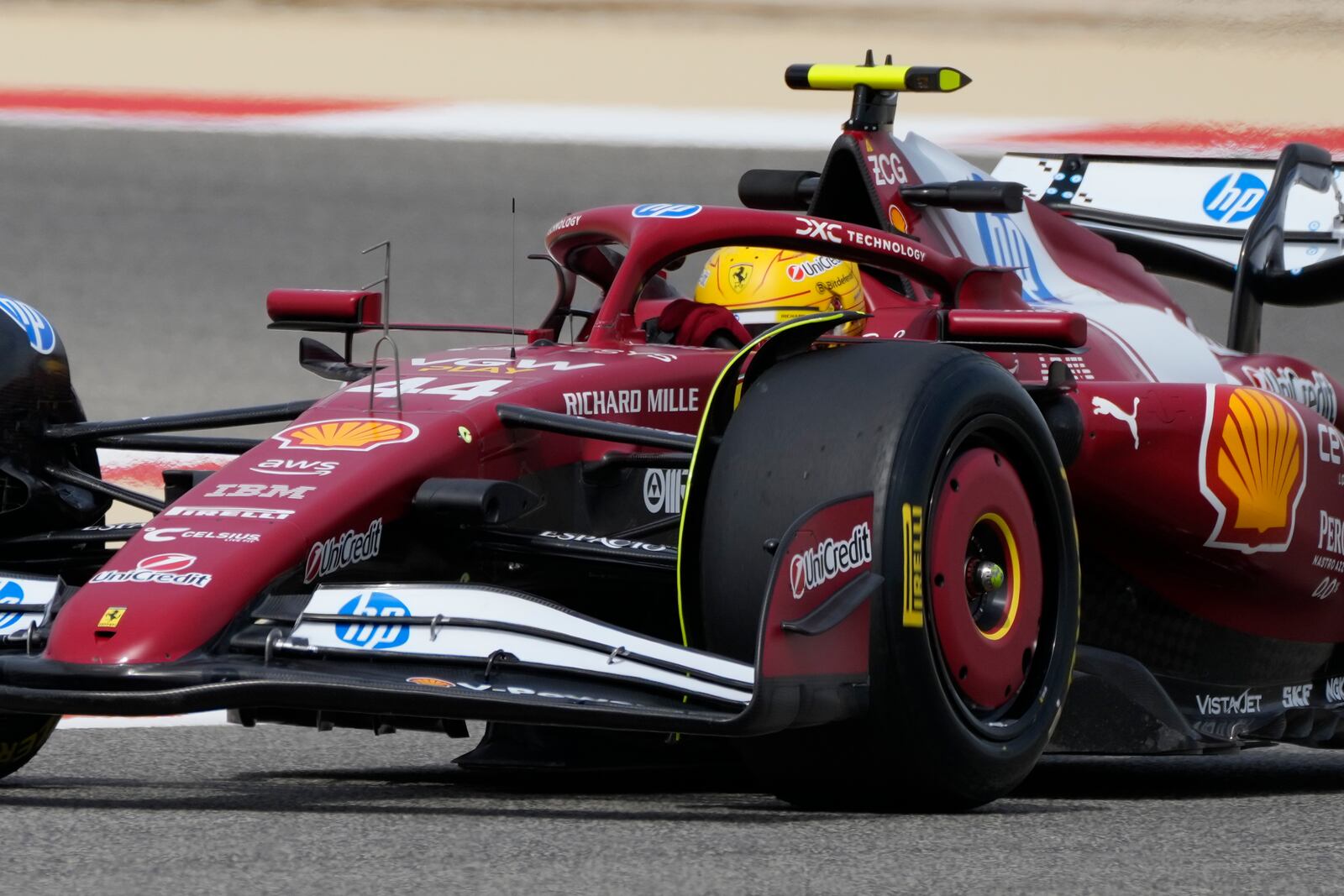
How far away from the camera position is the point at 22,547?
5.00 meters

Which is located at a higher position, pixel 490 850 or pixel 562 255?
pixel 562 255

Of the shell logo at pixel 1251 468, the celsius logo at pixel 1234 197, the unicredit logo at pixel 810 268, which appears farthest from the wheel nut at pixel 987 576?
the celsius logo at pixel 1234 197

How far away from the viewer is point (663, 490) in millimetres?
5000

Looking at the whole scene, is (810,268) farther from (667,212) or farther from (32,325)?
(32,325)

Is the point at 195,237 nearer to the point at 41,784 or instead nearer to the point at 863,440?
the point at 41,784

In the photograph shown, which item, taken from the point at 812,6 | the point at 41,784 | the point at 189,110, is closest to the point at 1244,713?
the point at 41,784

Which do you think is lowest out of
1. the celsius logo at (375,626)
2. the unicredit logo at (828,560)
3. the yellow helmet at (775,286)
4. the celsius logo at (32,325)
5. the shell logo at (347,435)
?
the celsius logo at (375,626)

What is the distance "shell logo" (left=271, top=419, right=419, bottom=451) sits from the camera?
4.38 meters

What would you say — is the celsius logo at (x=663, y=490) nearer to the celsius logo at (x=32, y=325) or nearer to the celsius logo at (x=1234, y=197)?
the celsius logo at (x=32, y=325)

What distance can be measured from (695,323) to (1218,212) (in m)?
2.67

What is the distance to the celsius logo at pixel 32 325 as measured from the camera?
5223mm

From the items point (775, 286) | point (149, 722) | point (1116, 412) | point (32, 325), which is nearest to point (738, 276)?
point (775, 286)

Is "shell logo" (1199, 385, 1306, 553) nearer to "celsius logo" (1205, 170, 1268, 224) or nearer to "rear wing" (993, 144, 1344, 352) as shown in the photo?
"rear wing" (993, 144, 1344, 352)

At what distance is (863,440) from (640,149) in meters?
8.10
